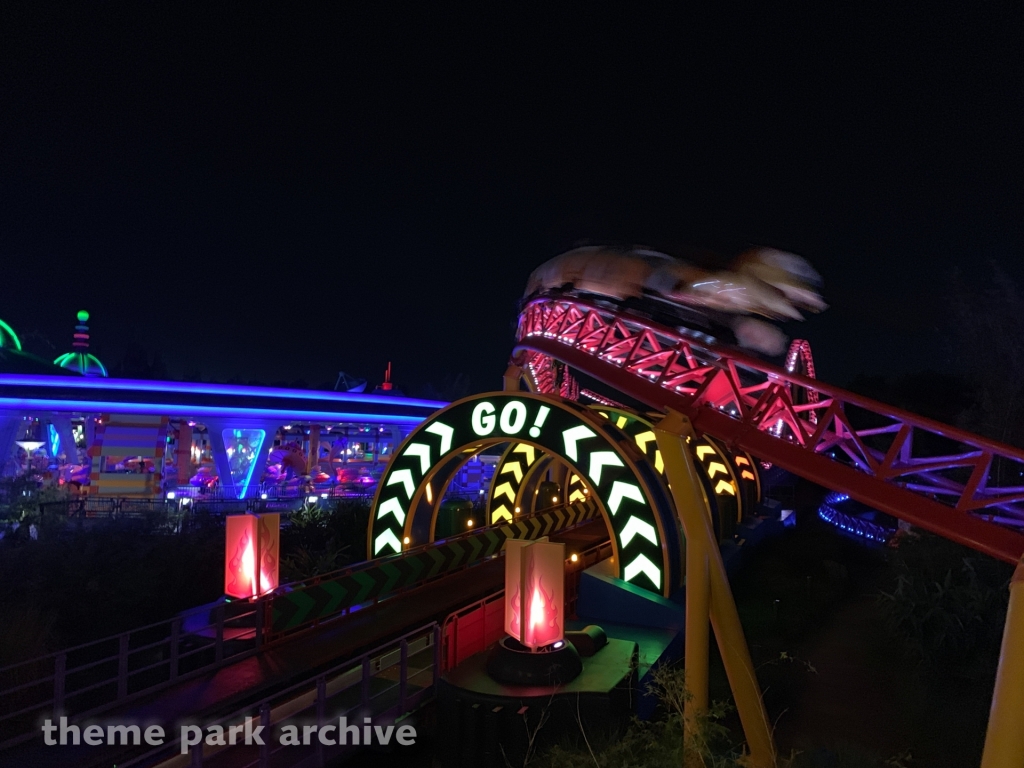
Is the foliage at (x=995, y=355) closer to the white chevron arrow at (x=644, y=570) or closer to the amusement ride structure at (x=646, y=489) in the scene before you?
the amusement ride structure at (x=646, y=489)

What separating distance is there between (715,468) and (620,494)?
10.3 metres

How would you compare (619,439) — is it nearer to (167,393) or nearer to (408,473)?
(408,473)

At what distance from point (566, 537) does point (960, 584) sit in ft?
29.1

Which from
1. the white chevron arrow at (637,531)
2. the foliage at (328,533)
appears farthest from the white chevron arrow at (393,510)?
the white chevron arrow at (637,531)

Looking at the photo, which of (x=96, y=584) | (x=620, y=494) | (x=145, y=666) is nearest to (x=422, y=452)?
(x=620, y=494)

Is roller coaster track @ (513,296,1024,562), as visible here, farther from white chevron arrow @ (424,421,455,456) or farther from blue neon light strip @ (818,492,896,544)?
blue neon light strip @ (818,492,896,544)

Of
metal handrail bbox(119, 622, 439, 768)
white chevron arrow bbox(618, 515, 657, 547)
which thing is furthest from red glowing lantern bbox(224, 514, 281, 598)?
white chevron arrow bbox(618, 515, 657, 547)

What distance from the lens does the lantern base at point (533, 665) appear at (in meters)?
7.42

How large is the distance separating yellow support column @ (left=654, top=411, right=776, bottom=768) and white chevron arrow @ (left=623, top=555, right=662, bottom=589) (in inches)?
158

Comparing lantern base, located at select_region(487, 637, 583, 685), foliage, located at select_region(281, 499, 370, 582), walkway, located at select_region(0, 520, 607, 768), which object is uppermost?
lantern base, located at select_region(487, 637, 583, 685)

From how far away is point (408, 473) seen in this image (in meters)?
13.3

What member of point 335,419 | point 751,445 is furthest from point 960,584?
point 335,419

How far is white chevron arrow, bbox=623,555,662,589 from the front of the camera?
11273 millimetres

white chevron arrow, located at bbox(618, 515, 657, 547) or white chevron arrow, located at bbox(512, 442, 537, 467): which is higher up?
white chevron arrow, located at bbox(512, 442, 537, 467)
